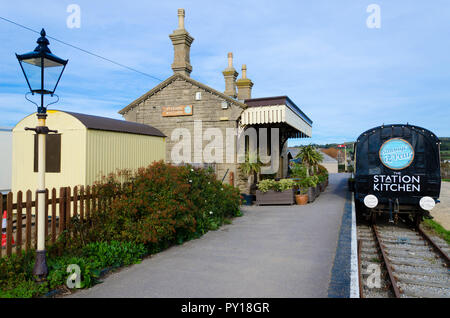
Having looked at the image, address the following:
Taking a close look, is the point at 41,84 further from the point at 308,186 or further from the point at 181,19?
the point at 308,186

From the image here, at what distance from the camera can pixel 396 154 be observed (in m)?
10.7

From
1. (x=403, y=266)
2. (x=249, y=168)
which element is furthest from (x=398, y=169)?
(x=249, y=168)

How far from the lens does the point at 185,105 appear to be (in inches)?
597

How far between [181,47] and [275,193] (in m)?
8.55

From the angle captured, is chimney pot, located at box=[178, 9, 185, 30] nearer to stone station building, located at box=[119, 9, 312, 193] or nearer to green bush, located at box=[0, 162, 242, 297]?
stone station building, located at box=[119, 9, 312, 193]

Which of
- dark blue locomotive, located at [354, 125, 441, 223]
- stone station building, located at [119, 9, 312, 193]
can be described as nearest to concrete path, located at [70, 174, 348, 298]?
dark blue locomotive, located at [354, 125, 441, 223]

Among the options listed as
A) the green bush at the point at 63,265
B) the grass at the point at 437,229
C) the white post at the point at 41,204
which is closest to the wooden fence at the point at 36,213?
the white post at the point at 41,204

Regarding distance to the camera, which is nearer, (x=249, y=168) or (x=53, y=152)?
(x=53, y=152)

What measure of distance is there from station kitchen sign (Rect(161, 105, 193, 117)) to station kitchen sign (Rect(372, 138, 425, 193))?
8695mm

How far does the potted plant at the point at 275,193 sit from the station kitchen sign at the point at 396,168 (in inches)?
157

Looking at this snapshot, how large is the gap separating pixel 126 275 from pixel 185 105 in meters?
10.9

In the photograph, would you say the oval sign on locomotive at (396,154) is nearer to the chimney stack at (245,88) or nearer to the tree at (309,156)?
the tree at (309,156)

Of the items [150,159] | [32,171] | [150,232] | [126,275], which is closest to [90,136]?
[32,171]
